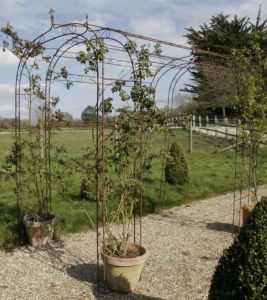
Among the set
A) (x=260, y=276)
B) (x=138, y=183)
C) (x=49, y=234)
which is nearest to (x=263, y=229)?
(x=260, y=276)

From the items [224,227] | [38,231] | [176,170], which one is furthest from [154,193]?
[38,231]

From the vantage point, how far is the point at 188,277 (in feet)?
17.2

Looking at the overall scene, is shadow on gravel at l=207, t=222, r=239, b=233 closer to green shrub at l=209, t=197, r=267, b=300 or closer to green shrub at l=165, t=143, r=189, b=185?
green shrub at l=165, t=143, r=189, b=185

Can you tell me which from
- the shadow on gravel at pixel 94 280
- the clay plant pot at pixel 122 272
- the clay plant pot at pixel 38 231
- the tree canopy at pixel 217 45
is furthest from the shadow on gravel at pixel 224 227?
the tree canopy at pixel 217 45

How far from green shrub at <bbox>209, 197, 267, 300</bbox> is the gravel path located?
1.66 metres

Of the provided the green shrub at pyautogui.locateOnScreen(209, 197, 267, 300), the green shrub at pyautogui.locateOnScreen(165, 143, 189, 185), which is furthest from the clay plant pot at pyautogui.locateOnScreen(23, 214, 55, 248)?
the green shrub at pyautogui.locateOnScreen(165, 143, 189, 185)

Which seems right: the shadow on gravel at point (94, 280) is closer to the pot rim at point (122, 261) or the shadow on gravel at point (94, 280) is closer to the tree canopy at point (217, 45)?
the pot rim at point (122, 261)

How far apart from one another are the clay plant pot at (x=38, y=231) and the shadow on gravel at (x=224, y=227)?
2.95 meters

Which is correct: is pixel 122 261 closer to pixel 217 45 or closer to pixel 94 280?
pixel 94 280

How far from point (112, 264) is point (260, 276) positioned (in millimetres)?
2105

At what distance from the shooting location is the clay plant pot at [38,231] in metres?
6.21

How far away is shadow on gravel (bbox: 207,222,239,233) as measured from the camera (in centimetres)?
741

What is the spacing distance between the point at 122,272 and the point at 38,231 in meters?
1.99

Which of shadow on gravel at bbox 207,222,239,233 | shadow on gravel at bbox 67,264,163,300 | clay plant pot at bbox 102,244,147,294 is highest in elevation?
clay plant pot at bbox 102,244,147,294
